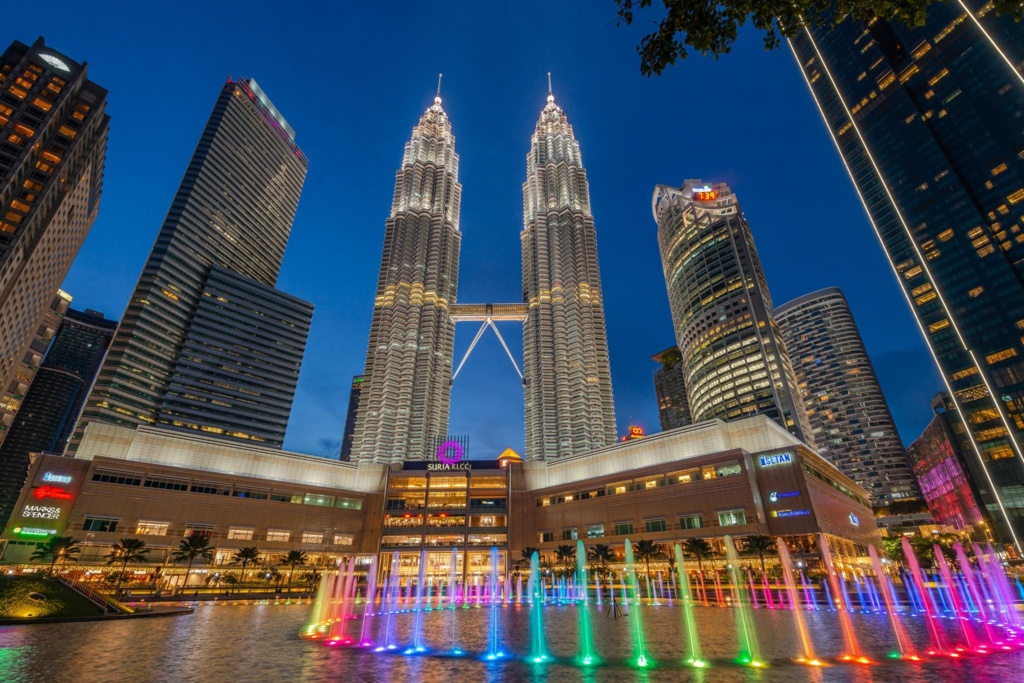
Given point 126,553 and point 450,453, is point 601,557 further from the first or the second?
point 126,553

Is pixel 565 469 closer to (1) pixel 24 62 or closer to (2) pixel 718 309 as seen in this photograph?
(2) pixel 718 309

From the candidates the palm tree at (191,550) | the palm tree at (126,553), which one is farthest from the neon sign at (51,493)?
the palm tree at (191,550)

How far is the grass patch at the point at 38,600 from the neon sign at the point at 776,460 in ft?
283

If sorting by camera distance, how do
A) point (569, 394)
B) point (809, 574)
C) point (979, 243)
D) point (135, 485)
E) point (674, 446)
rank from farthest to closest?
1. point (569, 394)
2. point (979, 243)
3. point (674, 446)
4. point (135, 485)
5. point (809, 574)

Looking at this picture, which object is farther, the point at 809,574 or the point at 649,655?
the point at 809,574

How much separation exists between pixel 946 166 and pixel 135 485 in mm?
185611

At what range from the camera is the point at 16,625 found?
91.4 ft

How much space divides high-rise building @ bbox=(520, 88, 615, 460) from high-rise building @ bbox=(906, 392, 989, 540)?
3770 inches

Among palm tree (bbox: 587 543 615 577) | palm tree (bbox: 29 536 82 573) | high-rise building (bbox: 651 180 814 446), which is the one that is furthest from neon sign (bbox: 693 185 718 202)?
palm tree (bbox: 29 536 82 573)

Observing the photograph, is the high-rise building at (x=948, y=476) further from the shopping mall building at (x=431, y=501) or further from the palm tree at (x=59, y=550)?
the palm tree at (x=59, y=550)

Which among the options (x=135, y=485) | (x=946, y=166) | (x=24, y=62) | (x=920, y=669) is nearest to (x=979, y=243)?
(x=946, y=166)

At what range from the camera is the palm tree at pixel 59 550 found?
66125mm

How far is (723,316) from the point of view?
153m

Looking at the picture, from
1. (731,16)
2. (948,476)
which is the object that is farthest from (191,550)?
(948,476)
